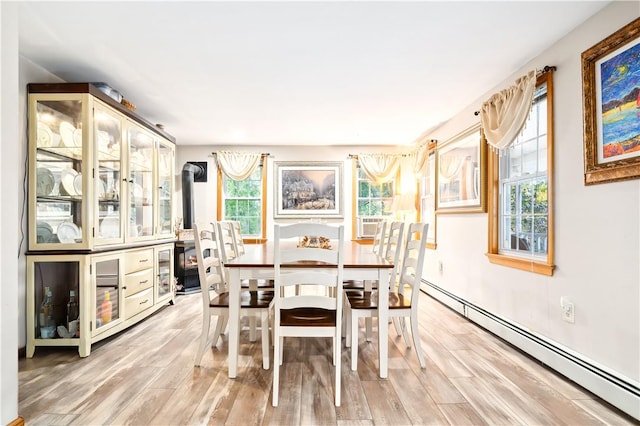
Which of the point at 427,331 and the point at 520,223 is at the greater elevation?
the point at 520,223

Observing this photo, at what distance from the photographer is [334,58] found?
8.68 feet

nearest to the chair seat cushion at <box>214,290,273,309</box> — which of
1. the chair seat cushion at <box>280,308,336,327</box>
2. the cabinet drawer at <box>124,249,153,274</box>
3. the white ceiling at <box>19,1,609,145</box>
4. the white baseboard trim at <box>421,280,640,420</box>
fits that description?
the chair seat cushion at <box>280,308,336,327</box>

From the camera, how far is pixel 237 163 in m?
5.76

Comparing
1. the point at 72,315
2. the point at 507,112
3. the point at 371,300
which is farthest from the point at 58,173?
the point at 507,112

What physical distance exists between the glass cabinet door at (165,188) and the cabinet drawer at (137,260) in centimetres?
40

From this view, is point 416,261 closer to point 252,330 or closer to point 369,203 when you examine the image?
point 252,330

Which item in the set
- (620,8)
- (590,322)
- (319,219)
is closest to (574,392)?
(590,322)

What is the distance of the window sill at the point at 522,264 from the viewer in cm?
249

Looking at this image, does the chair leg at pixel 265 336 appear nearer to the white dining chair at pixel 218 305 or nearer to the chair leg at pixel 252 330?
the white dining chair at pixel 218 305

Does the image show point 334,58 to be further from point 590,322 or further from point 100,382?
point 100,382

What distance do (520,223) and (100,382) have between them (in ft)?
11.5

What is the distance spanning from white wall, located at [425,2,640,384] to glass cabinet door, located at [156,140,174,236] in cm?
371

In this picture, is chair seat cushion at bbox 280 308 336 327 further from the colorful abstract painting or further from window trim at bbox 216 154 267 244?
window trim at bbox 216 154 267 244

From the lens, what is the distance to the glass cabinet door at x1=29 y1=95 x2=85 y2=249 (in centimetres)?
259
